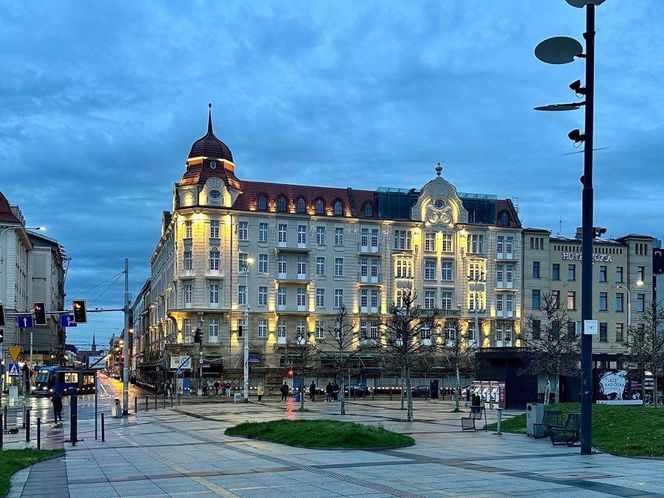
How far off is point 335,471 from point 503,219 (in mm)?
75405

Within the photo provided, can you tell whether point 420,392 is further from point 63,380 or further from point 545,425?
point 545,425

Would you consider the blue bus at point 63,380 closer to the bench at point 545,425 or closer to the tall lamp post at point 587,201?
the bench at point 545,425

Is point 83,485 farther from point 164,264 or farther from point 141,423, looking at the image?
point 164,264

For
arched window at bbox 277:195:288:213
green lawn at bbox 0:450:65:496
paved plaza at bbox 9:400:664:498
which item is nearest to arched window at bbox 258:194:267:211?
arched window at bbox 277:195:288:213

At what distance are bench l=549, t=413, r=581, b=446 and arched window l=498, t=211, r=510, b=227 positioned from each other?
67.4 metres

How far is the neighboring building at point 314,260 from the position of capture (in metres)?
80.1

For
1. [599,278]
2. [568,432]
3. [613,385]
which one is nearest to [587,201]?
[568,432]

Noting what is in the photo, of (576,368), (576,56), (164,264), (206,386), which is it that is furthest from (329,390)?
(576,56)

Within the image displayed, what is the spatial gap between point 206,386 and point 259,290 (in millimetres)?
10991

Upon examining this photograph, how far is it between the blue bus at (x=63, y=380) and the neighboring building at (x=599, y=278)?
4590cm

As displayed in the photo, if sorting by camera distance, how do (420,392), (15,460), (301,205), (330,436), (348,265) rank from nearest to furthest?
(15,460) → (330,436) → (420,392) → (301,205) → (348,265)

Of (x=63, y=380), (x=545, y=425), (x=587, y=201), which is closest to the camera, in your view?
(x=587, y=201)

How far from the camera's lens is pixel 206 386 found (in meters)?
76.8

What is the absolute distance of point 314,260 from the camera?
8394 centimetres
